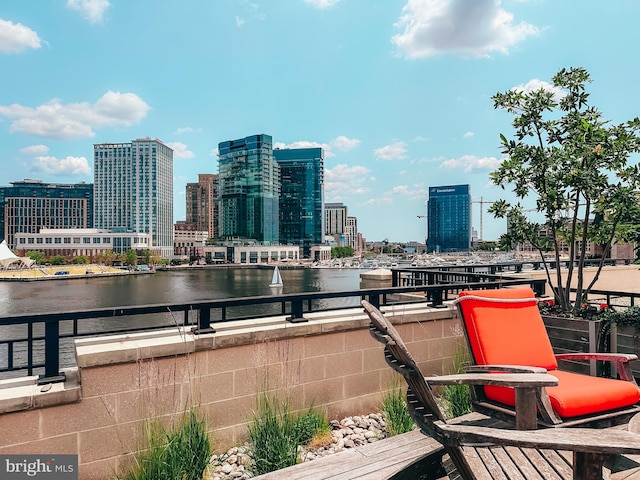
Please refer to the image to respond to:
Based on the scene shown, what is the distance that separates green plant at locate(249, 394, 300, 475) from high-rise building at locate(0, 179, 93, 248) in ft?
576

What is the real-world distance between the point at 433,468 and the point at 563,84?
489cm

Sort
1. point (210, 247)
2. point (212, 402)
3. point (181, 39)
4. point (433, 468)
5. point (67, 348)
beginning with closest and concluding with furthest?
point (433, 468) < point (212, 402) < point (181, 39) < point (67, 348) < point (210, 247)

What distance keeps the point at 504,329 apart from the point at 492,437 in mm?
1463

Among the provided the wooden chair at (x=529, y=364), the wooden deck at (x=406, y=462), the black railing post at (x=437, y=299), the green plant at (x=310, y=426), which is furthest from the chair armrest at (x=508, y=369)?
the black railing post at (x=437, y=299)

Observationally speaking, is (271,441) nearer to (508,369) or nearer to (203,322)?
(203,322)

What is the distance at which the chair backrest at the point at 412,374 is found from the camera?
5.83 ft

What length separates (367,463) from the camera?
2404 mm

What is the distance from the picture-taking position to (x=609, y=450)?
1250mm

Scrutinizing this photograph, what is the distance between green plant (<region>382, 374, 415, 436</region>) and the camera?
10.5ft

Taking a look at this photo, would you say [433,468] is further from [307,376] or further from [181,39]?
[181,39]

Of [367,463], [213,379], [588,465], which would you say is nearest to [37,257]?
[213,379]

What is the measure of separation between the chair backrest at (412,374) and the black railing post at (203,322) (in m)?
1.76

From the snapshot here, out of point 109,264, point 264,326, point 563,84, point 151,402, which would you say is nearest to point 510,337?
point 264,326

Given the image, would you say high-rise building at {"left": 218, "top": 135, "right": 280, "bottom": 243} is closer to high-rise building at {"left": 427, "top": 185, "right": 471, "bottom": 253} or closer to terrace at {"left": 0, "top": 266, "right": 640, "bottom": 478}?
high-rise building at {"left": 427, "top": 185, "right": 471, "bottom": 253}
